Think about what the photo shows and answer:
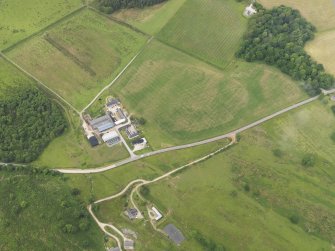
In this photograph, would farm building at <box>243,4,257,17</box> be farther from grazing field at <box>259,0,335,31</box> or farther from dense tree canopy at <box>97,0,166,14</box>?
dense tree canopy at <box>97,0,166,14</box>

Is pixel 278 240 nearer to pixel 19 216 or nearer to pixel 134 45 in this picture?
pixel 19 216

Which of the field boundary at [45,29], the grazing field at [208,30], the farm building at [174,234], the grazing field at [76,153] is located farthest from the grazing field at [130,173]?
the field boundary at [45,29]

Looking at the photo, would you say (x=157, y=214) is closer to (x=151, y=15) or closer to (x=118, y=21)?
(x=118, y=21)

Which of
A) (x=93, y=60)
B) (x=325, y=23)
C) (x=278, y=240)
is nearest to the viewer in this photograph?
(x=278, y=240)

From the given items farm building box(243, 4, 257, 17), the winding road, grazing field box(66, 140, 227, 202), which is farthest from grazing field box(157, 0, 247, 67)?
grazing field box(66, 140, 227, 202)

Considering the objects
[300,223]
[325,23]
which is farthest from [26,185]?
[325,23]

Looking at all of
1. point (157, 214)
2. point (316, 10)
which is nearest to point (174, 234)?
point (157, 214)

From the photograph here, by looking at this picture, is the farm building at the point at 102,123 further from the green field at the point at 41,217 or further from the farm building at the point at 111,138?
the green field at the point at 41,217
